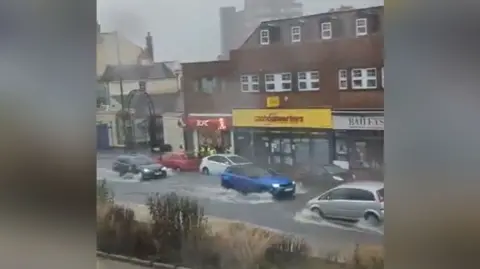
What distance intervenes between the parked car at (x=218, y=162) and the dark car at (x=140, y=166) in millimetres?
110

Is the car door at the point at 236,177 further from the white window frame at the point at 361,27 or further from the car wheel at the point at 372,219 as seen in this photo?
the white window frame at the point at 361,27

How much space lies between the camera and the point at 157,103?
134cm

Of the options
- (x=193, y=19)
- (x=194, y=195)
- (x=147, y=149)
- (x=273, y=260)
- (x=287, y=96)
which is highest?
(x=193, y=19)

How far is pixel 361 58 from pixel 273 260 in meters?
0.46

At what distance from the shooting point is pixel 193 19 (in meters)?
1.29

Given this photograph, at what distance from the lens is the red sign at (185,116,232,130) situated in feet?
4.14

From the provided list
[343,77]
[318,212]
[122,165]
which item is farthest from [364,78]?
[122,165]

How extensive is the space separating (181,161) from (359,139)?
443mm

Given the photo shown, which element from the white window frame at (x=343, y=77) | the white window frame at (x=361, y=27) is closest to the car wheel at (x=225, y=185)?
the white window frame at (x=343, y=77)

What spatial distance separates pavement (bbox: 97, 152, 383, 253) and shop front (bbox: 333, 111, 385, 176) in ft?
0.32
